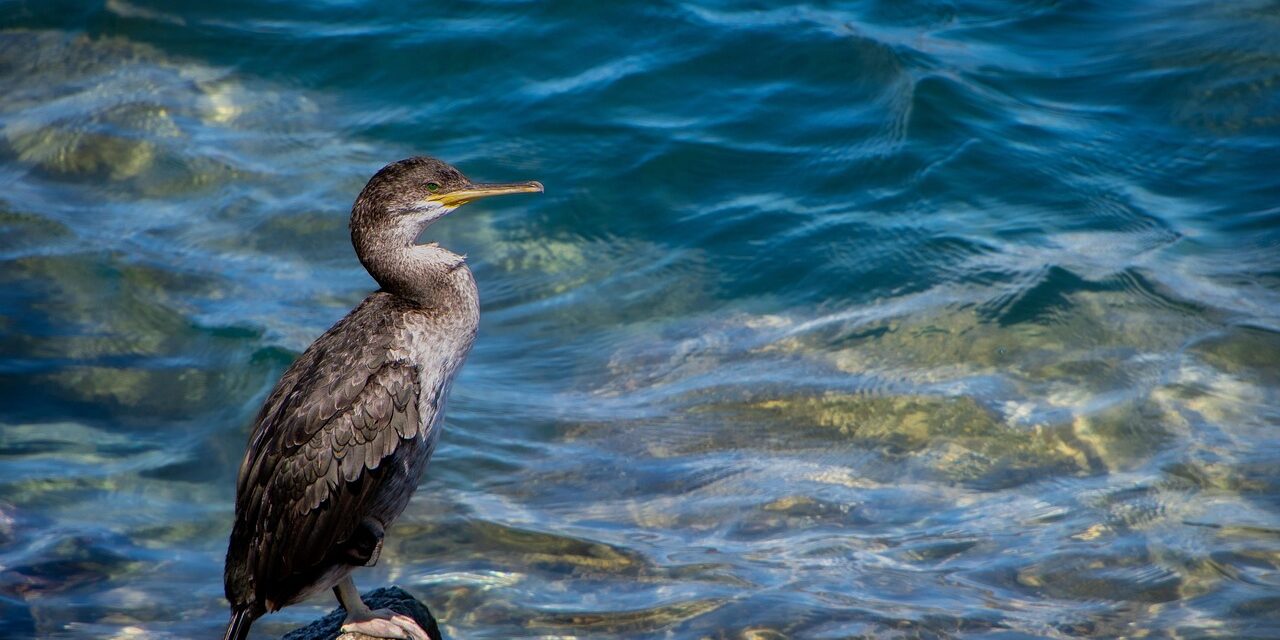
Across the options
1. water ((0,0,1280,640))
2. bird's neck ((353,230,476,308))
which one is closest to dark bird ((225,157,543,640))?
bird's neck ((353,230,476,308))

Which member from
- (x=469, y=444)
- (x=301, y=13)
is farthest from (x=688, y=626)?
(x=301, y=13)

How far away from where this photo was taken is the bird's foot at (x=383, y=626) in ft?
17.1

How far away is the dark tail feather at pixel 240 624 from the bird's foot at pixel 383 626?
0.36 metres

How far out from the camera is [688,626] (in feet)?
21.2

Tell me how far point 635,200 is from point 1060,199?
3228 mm

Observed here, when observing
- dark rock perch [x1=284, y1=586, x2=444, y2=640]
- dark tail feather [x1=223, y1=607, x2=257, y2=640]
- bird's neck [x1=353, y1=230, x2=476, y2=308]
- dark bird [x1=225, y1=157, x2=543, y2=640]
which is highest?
bird's neck [x1=353, y1=230, x2=476, y2=308]

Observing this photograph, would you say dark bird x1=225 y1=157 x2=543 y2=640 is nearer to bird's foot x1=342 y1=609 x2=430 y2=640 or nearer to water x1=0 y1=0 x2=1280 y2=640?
bird's foot x1=342 y1=609 x2=430 y2=640

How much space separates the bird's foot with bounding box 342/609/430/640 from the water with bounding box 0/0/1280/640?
131 cm

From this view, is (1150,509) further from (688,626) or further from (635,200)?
(635,200)

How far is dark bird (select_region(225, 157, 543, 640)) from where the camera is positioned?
16.7ft

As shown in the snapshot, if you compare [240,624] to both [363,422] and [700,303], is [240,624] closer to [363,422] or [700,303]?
[363,422]

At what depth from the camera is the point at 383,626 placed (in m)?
5.20

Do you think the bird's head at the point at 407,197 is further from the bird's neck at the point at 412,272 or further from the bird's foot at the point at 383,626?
the bird's foot at the point at 383,626

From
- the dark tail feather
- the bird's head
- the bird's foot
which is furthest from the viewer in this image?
the bird's head
